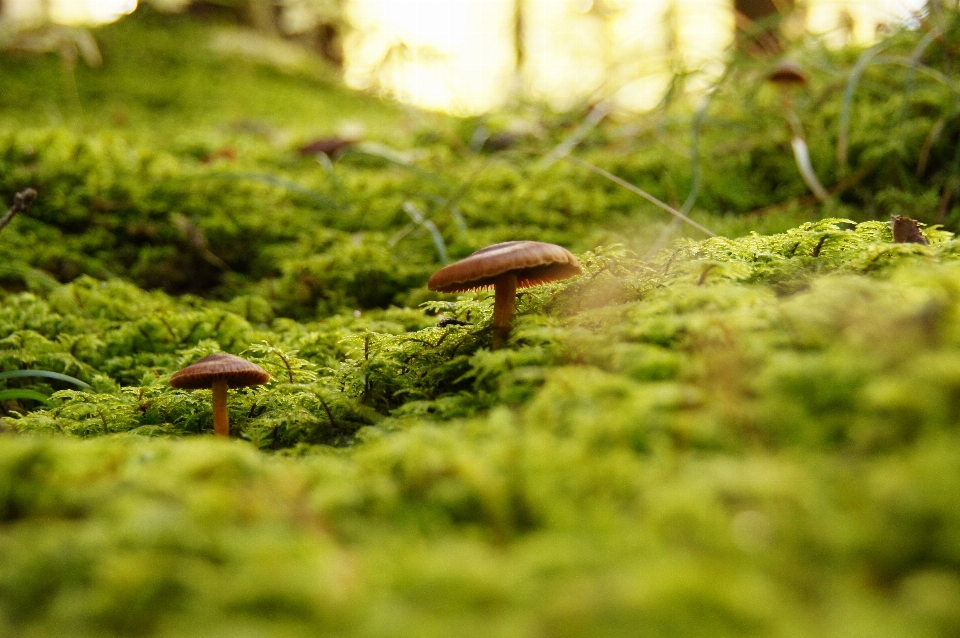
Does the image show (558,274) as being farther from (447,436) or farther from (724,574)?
(724,574)

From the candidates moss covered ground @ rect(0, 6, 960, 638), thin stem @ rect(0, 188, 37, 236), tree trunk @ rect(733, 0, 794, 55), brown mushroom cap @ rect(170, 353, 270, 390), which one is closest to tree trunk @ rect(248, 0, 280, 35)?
tree trunk @ rect(733, 0, 794, 55)

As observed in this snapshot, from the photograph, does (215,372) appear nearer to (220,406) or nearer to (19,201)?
(220,406)

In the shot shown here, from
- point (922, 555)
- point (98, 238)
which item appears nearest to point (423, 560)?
point (922, 555)

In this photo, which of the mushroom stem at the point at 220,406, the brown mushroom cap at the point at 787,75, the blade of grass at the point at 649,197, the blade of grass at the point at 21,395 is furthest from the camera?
the brown mushroom cap at the point at 787,75

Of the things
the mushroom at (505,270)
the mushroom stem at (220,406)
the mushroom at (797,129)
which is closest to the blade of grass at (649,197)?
the mushroom at (505,270)

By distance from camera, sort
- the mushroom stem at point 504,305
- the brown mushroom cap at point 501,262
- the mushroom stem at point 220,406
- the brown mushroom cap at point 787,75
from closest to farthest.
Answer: the brown mushroom cap at point 501,262 → the mushroom stem at point 504,305 → the mushroom stem at point 220,406 → the brown mushroom cap at point 787,75

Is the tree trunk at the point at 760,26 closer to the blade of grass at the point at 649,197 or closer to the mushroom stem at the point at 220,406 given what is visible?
the blade of grass at the point at 649,197
